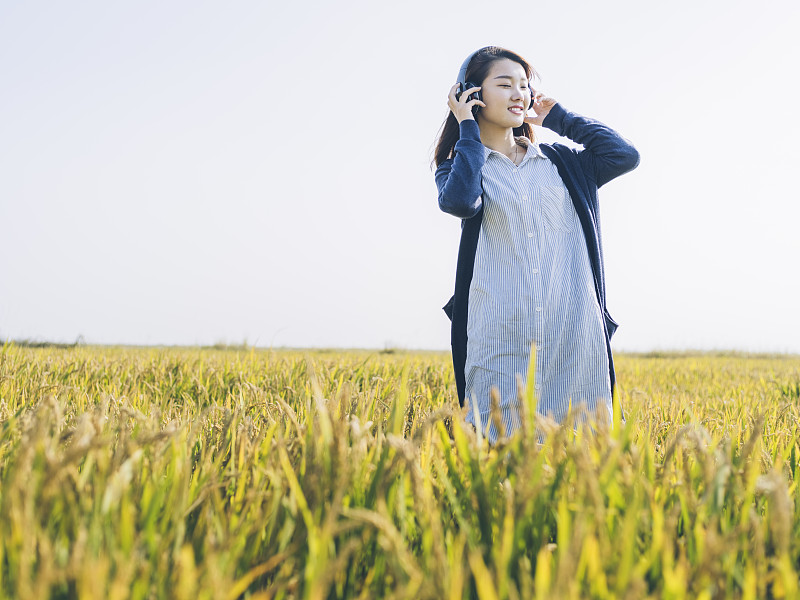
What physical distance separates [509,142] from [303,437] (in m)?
2.09

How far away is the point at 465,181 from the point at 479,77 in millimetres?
719

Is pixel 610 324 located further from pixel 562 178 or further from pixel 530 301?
pixel 562 178

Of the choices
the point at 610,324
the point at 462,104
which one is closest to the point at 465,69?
the point at 462,104

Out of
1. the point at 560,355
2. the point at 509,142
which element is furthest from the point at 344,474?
the point at 509,142

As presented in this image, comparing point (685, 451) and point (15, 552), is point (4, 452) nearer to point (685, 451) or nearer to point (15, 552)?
point (15, 552)

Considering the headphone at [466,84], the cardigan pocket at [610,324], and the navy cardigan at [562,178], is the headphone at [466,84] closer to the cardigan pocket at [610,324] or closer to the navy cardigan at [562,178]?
the navy cardigan at [562,178]

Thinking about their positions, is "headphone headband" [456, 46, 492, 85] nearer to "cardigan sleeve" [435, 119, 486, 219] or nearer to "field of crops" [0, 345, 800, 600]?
"cardigan sleeve" [435, 119, 486, 219]

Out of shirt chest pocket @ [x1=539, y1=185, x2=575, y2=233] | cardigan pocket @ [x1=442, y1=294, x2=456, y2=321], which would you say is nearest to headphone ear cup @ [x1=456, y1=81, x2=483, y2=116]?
shirt chest pocket @ [x1=539, y1=185, x2=575, y2=233]

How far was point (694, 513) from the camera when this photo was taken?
4.68ft

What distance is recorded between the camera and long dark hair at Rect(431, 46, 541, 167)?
326 centimetres

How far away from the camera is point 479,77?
3.27 metres

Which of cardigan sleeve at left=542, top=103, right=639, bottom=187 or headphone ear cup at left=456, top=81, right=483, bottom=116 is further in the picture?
headphone ear cup at left=456, top=81, right=483, bottom=116

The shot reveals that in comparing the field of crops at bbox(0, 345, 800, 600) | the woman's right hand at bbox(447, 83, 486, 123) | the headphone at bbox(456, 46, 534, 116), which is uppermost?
the headphone at bbox(456, 46, 534, 116)

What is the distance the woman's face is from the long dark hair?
0.06 meters
